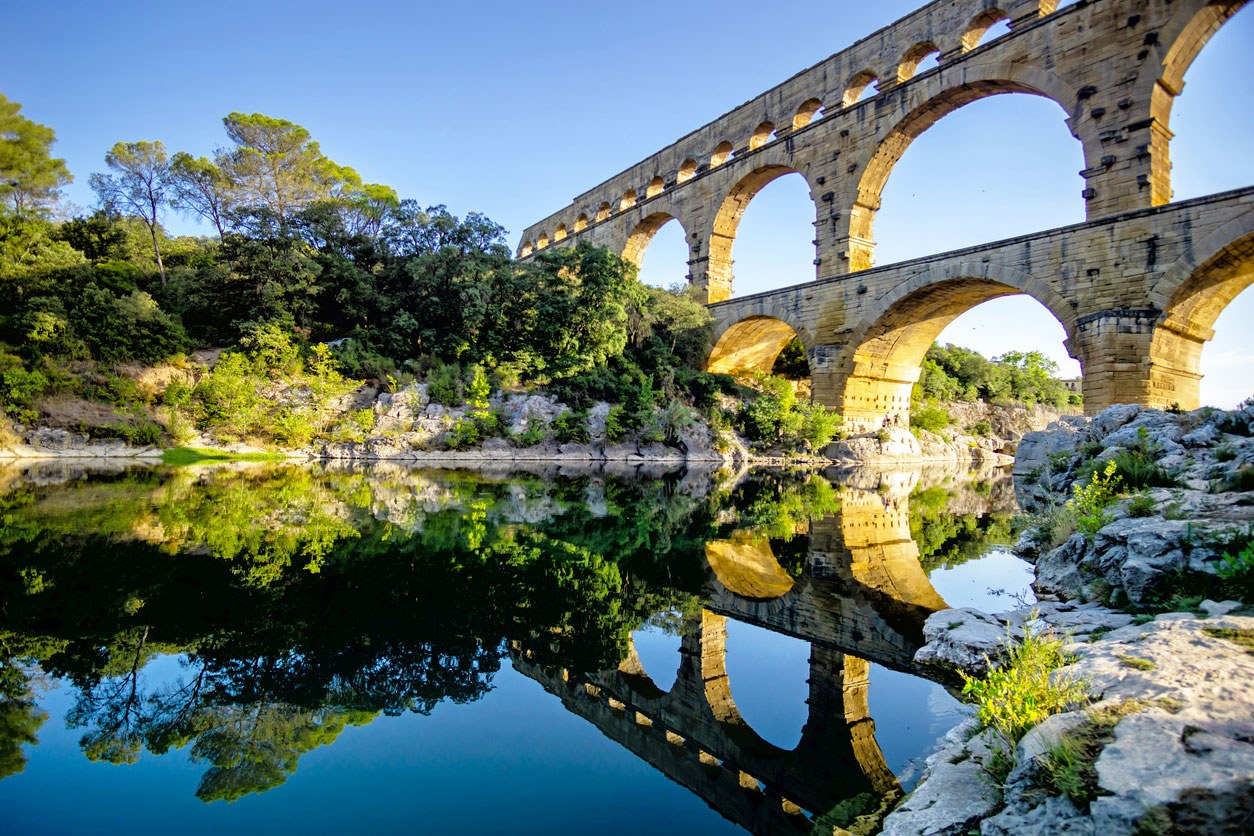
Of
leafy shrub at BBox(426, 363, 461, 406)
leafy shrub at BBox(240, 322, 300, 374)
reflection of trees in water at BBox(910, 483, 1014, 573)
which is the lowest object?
reflection of trees in water at BBox(910, 483, 1014, 573)

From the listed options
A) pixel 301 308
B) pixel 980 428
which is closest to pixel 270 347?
pixel 301 308

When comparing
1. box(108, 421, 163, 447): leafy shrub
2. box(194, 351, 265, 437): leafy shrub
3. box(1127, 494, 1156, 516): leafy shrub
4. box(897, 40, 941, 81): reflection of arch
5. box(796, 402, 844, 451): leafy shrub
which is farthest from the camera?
box(796, 402, 844, 451): leafy shrub

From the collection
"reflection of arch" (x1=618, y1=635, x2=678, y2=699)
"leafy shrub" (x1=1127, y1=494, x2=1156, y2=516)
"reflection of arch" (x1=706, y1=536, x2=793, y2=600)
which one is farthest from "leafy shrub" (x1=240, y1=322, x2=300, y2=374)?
"leafy shrub" (x1=1127, y1=494, x2=1156, y2=516)

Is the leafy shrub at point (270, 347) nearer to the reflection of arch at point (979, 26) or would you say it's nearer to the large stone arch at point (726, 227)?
the large stone arch at point (726, 227)

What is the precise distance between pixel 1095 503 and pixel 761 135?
70.1 feet

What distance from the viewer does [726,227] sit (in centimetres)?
2398

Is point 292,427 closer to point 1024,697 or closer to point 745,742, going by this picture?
point 745,742

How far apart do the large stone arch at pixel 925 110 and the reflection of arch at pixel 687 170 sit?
906 centimetres

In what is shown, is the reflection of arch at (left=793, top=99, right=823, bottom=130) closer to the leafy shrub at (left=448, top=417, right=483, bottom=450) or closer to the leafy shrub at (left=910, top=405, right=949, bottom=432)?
the leafy shrub at (left=910, top=405, right=949, bottom=432)

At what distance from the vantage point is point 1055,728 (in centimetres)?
191

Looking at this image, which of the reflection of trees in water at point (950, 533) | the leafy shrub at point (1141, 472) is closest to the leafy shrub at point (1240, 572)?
the leafy shrub at point (1141, 472)

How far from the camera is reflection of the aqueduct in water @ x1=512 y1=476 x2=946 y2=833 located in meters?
2.40

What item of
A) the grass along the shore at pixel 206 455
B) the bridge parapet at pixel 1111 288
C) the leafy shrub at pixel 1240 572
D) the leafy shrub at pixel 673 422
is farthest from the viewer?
the leafy shrub at pixel 673 422

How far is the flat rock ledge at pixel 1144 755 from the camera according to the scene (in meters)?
1.46
